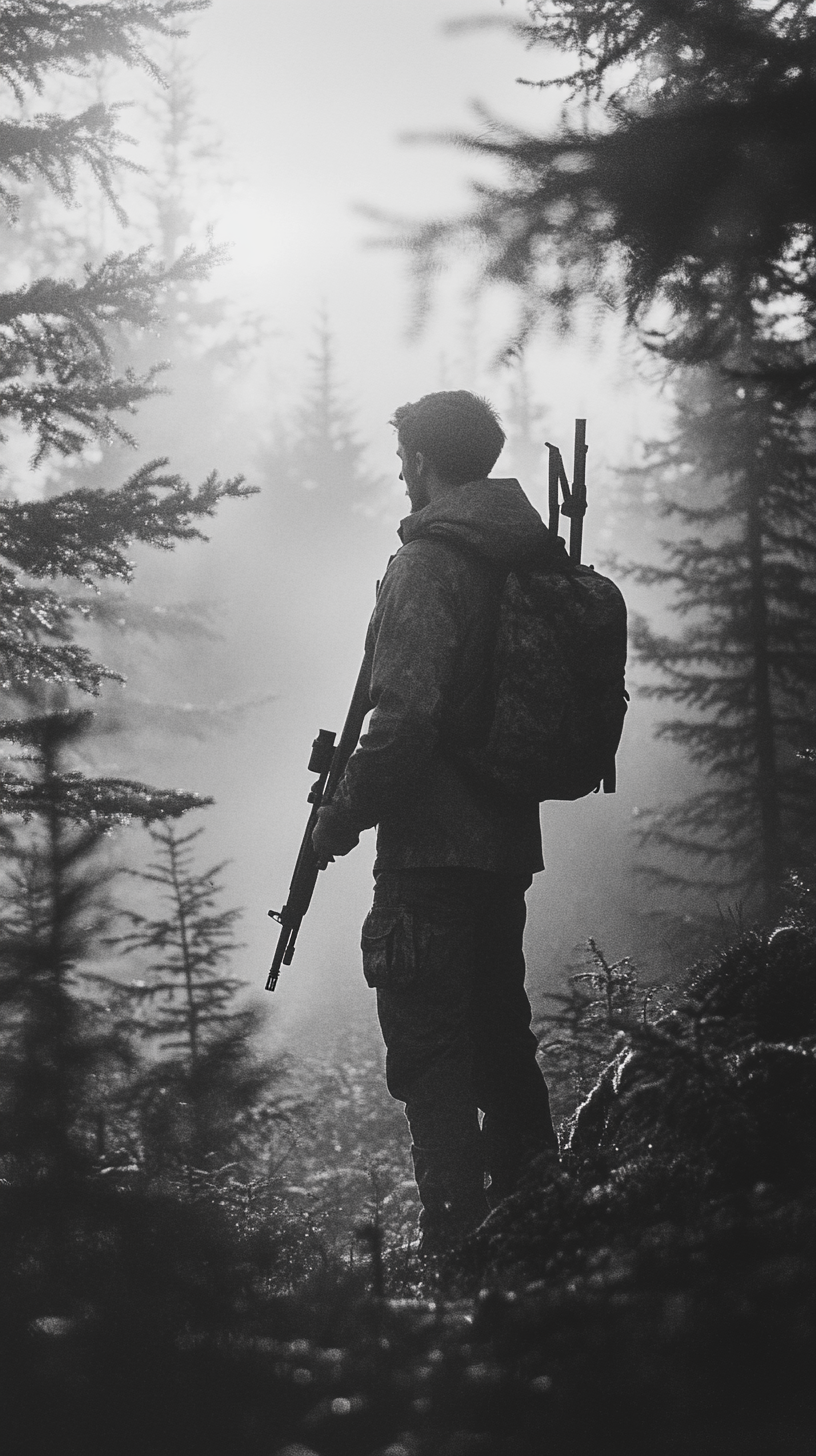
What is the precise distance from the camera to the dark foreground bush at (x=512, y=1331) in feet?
3.73

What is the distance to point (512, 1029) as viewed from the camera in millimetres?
4020

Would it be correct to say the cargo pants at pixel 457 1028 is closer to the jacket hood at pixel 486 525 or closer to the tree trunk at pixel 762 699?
the jacket hood at pixel 486 525

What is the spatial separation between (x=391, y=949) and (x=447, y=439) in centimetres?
190

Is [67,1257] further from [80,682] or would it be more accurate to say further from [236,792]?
[236,792]

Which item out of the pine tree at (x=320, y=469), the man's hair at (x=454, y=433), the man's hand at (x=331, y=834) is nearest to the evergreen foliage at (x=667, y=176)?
the man's hair at (x=454, y=433)

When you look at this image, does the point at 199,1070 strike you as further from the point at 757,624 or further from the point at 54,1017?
the point at 757,624

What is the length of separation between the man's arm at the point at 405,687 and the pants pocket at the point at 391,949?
0.37 m

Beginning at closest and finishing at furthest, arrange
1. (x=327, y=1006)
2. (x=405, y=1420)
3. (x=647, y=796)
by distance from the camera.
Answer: (x=405, y=1420), (x=327, y=1006), (x=647, y=796)

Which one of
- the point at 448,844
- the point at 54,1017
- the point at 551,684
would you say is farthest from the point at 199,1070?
the point at 551,684

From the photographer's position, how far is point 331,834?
394 centimetres

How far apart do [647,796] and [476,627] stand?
25.7 meters

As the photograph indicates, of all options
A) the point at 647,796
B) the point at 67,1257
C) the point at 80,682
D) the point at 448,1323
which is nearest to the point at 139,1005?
the point at 80,682

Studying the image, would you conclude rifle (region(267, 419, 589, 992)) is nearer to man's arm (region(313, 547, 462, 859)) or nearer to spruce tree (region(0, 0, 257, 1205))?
man's arm (region(313, 547, 462, 859))

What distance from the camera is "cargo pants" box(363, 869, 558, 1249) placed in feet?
12.0
